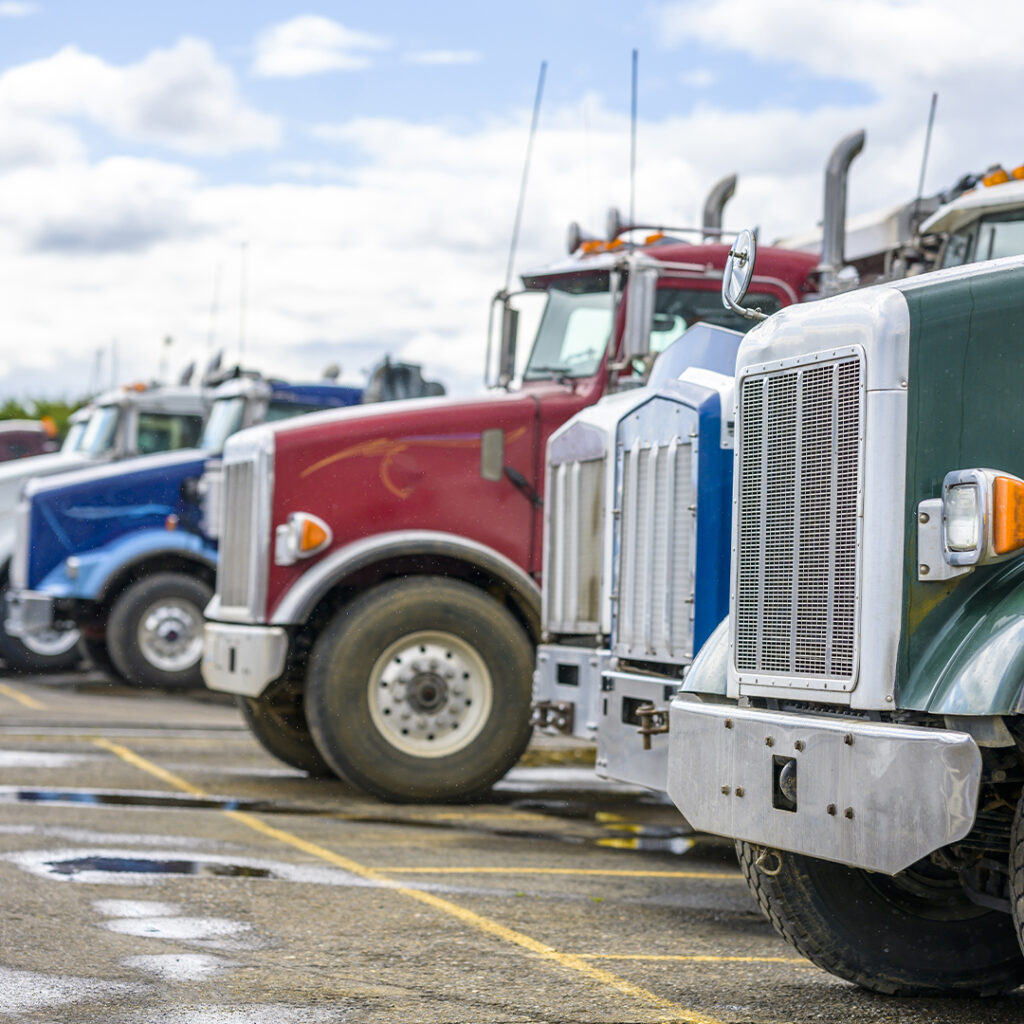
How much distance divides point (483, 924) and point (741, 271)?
242 cm

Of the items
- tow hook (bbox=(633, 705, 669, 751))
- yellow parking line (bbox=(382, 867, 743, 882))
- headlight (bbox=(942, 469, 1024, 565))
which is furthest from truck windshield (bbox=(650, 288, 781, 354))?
headlight (bbox=(942, 469, 1024, 565))

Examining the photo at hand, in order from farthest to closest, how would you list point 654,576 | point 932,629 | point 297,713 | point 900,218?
point 297,713
point 900,218
point 654,576
point 932,629

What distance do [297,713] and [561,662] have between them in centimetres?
279

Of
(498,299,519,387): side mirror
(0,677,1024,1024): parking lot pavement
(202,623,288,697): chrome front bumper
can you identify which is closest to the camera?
(0,677,1024,1024): parking lot pavement

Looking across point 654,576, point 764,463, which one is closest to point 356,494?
point 654,576

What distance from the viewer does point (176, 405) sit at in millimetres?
18016

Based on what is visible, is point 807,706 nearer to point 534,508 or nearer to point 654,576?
point 654,576

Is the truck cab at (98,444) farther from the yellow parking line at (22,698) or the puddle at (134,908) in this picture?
the puddle at (134,908)

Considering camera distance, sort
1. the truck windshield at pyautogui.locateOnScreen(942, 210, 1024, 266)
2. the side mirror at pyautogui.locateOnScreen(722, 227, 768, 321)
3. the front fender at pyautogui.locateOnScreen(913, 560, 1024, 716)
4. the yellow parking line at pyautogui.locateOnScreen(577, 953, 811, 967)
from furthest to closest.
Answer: the truck windshield at pyautogui.locateOnScreen(942, 210, 1024, 266) < the yellow parking line at pyautogui.locateOnScreen(577, 953, 811, 967) < the side mirror at pyautogui.locateOnScreen(722, 227, 768, 321) < the front fender at pyautogui.locateOnScreen(913, 560, 1024, 716)

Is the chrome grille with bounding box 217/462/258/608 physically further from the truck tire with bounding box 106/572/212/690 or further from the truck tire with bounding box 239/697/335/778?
the truck tire with bounding box 106/572/212/690

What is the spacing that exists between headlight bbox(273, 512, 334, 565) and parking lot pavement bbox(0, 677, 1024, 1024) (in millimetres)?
1309

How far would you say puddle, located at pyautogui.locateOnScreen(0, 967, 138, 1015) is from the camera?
4.98m

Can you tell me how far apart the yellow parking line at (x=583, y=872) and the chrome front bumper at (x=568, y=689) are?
59cm

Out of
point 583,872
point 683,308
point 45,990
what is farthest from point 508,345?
point 45,990
